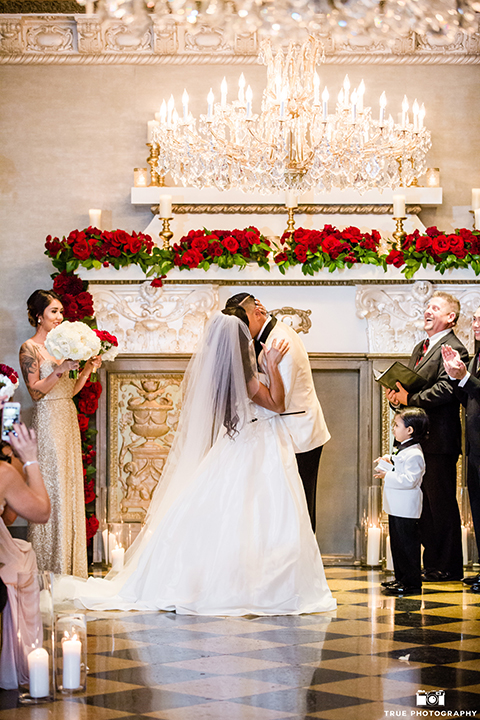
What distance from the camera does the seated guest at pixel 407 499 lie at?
551 centimetres

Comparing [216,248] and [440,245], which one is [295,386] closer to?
[216,248]

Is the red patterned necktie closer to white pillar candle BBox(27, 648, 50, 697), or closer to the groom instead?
the groom

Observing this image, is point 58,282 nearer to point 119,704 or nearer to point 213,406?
point 213,406

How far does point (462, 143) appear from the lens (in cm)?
738

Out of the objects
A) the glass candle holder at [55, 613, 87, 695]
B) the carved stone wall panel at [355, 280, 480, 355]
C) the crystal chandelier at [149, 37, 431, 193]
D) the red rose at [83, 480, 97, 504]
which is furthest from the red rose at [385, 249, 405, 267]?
the glass candle holder at [55, 613, 87, 695]

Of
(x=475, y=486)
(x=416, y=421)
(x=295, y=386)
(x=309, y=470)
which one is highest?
(x=295, y=386)

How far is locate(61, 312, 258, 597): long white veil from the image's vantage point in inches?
202

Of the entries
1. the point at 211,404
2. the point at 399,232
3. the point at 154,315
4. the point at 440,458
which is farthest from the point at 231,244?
the point at 440,458

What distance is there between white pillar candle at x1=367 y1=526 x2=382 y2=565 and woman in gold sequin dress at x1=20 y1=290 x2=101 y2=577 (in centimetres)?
211

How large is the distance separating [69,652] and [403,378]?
130 inches

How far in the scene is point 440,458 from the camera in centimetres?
607

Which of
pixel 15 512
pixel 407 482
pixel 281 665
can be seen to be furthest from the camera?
pixel 407 482

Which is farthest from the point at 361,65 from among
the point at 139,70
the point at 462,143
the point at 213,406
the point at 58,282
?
the point at 213,406

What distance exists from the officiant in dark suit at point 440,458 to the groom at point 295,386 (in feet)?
2.18
